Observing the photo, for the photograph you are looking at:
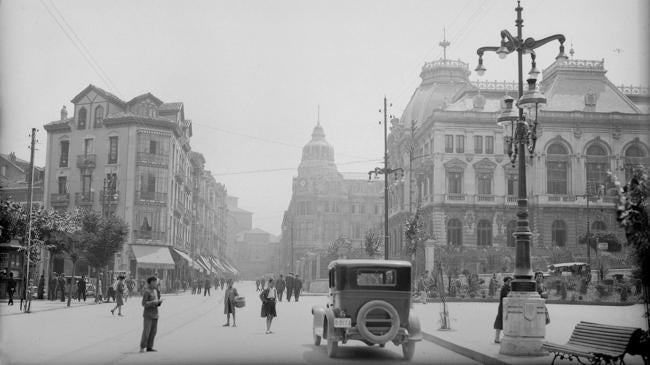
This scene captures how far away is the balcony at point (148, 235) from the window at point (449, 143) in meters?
25.8

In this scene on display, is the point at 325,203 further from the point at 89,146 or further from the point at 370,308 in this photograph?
the point at 370,308

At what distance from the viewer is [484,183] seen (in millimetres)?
64188

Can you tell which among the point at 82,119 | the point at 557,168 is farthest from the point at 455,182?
the point at 82,119

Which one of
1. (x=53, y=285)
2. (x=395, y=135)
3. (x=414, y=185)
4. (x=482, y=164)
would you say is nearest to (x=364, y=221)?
(x=395, y=135)

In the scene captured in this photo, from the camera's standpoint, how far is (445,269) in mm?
59469

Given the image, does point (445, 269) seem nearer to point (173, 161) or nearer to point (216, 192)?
point (173, 161)

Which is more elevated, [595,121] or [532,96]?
[595,121]

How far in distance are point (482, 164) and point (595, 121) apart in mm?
10315

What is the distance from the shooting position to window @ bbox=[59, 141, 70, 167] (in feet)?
193

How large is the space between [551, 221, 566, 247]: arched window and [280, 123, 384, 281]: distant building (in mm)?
51215

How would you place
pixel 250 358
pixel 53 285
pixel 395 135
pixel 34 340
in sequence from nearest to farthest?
pixel 250 358 < pixel 34 340 < pixel 53 285 < pixel 395 135

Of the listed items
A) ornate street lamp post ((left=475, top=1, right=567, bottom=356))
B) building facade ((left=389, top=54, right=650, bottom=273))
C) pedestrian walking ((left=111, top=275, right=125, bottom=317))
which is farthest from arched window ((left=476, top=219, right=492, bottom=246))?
ornate street lamp post ((left=475, top=1, right=567, bottom=356))

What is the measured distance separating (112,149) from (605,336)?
167ft

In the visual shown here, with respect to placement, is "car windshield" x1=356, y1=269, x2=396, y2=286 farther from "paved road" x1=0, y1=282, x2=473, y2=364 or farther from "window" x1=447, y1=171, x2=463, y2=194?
"window" x1=447, y1=171, x2=463, y2=194
